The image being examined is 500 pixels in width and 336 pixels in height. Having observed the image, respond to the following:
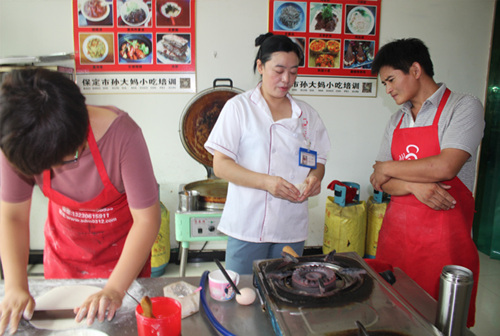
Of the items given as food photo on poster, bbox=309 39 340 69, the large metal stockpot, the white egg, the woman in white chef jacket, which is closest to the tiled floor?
the large metal stockpot

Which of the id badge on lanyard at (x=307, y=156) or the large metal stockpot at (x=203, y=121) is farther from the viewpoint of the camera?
the large metal stockpot at (x=203, y=121)

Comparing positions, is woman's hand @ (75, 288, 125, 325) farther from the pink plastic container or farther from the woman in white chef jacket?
the woman in white chef jacket

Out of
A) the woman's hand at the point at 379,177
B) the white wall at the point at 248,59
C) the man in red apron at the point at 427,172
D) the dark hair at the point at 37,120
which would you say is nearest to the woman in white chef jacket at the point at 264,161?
the woman's hand at the point at 379,177

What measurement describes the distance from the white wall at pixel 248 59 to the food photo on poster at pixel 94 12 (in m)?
0.11

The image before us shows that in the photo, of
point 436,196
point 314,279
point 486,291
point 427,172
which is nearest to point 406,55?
point 427,172

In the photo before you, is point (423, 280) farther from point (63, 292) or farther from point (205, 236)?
point (63, 292)

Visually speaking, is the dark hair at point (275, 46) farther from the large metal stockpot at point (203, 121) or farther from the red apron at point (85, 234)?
the large metal stockpot at point (203, 121)

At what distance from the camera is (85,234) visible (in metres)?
1.27

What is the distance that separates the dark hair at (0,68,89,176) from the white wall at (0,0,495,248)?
2.36m

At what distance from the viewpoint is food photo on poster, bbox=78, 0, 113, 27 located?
9.58 ft

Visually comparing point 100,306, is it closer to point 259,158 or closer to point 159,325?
point 159,325

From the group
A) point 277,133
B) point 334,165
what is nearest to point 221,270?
point 277,133

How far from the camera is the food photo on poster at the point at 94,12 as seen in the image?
2.92m

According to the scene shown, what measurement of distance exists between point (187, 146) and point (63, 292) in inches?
77.3
